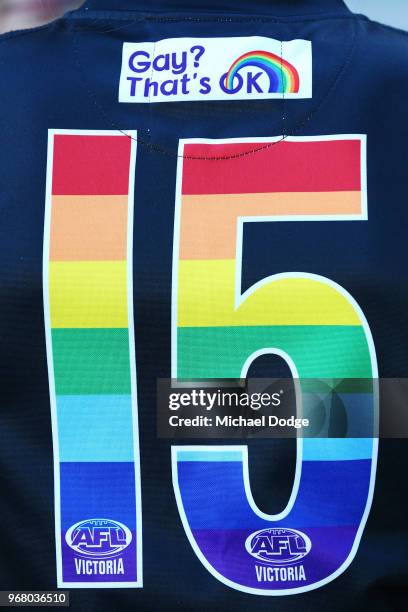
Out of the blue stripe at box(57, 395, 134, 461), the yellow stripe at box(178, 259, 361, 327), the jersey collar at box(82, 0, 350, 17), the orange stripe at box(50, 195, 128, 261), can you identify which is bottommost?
the blue stripe at box(57, 395, 134, 461)

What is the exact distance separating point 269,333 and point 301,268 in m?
0.08

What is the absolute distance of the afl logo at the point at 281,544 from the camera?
0.91 m

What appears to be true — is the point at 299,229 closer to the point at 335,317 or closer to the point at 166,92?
the point at 335,317

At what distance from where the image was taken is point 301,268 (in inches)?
35.4

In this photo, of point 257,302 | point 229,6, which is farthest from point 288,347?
point 229,6

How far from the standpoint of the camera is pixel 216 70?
969 millimetres

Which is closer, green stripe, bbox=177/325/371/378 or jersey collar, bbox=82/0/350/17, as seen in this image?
green stripe, bbox=177/325/371/378

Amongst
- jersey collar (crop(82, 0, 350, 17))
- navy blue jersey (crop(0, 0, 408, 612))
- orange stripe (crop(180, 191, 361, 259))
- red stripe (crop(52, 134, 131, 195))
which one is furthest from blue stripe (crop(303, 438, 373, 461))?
jersey collar (crop(82, 0, 350, 17))

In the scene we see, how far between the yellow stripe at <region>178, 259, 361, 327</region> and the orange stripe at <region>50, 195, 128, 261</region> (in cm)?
8

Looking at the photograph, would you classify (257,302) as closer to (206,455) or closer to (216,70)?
(206,455)

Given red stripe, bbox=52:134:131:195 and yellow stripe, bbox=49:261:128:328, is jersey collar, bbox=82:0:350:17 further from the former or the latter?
yellow stripe, bbox=49:261:128:328

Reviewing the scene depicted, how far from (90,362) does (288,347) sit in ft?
0.73

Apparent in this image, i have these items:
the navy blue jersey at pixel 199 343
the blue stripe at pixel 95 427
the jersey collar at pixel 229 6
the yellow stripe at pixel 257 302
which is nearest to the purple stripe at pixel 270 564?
the navy blue jersey at pixel 199 343

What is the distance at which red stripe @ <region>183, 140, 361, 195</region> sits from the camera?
3.04 ft
